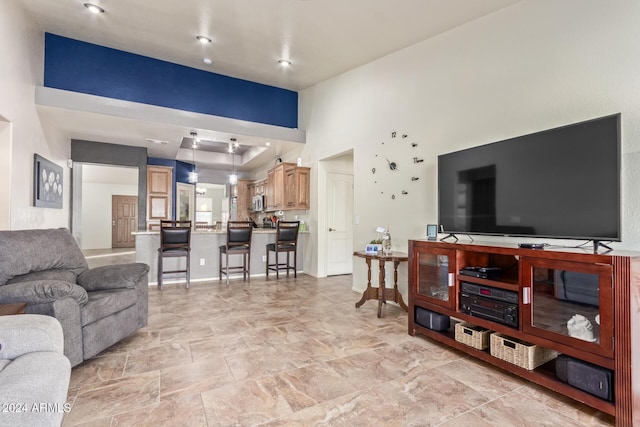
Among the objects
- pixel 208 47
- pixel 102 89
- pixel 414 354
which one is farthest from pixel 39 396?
pixel 102 89

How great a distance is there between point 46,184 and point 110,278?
261cm

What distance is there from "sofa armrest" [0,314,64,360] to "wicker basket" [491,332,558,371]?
263 centimetres

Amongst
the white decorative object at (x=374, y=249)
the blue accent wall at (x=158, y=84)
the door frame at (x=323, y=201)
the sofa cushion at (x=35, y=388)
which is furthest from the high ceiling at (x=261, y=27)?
the sofa cushion at (x=35, y=388)

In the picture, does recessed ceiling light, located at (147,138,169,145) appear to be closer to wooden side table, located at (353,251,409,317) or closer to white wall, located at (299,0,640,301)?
white wall, located at (299,0,640,301)

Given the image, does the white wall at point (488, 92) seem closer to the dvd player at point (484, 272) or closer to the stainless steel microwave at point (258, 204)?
the dvd player at point (484, 272)

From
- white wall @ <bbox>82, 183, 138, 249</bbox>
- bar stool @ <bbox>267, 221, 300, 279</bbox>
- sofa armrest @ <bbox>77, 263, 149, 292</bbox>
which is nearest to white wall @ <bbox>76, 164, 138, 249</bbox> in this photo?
white wall @ <bbox>82, 183, 138, 249</bbox>

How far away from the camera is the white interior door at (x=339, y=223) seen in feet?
18.7

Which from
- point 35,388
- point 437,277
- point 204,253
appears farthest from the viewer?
point 204,253

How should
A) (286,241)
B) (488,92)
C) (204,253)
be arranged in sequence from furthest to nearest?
(286,241) → (204,253) → (488,92)

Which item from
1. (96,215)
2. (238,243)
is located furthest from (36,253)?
(96,215)

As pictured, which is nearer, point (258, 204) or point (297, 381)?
point (297, 381)

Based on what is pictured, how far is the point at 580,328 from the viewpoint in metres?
1.83

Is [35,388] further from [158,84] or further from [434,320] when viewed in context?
[158,84]

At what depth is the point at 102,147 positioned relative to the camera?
596cm
